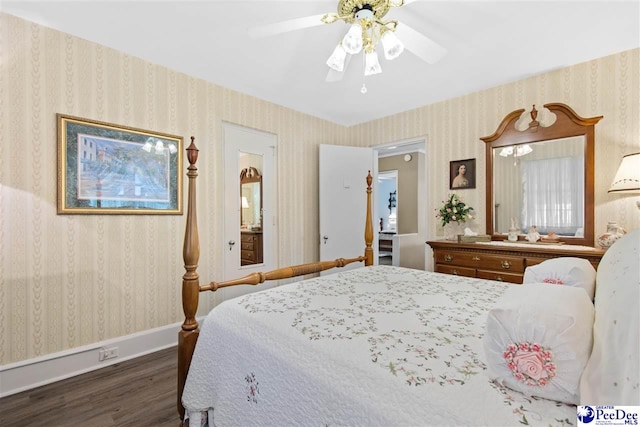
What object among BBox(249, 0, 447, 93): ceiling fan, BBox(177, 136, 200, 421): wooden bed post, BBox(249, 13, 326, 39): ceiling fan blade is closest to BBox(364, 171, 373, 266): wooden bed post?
BBox(249, 0, 447, 93): ceiling fan

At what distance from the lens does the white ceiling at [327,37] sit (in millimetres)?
1928

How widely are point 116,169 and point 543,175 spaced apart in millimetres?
3787

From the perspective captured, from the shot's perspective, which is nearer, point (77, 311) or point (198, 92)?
point (77, 311)

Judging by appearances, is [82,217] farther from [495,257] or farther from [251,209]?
[495,257]

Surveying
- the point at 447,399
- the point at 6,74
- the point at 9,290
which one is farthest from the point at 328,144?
the point at 447,399

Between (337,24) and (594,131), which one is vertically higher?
(337,24)

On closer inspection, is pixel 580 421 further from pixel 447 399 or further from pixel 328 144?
pixel 328 144

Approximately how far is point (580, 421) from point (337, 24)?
2316mm

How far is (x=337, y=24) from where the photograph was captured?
2.07 metres

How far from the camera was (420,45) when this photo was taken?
2.23 meters

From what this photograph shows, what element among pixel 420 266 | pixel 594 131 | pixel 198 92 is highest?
pixel 198 92

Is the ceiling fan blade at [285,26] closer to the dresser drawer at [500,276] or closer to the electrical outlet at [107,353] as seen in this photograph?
the dresser drawer at [500,276]

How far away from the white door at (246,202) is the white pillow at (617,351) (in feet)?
9.58

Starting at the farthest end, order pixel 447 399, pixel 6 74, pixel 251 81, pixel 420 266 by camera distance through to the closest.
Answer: pixel 420 266 < pixel 251 81 < pixel 6 74 < pixel 447 399
